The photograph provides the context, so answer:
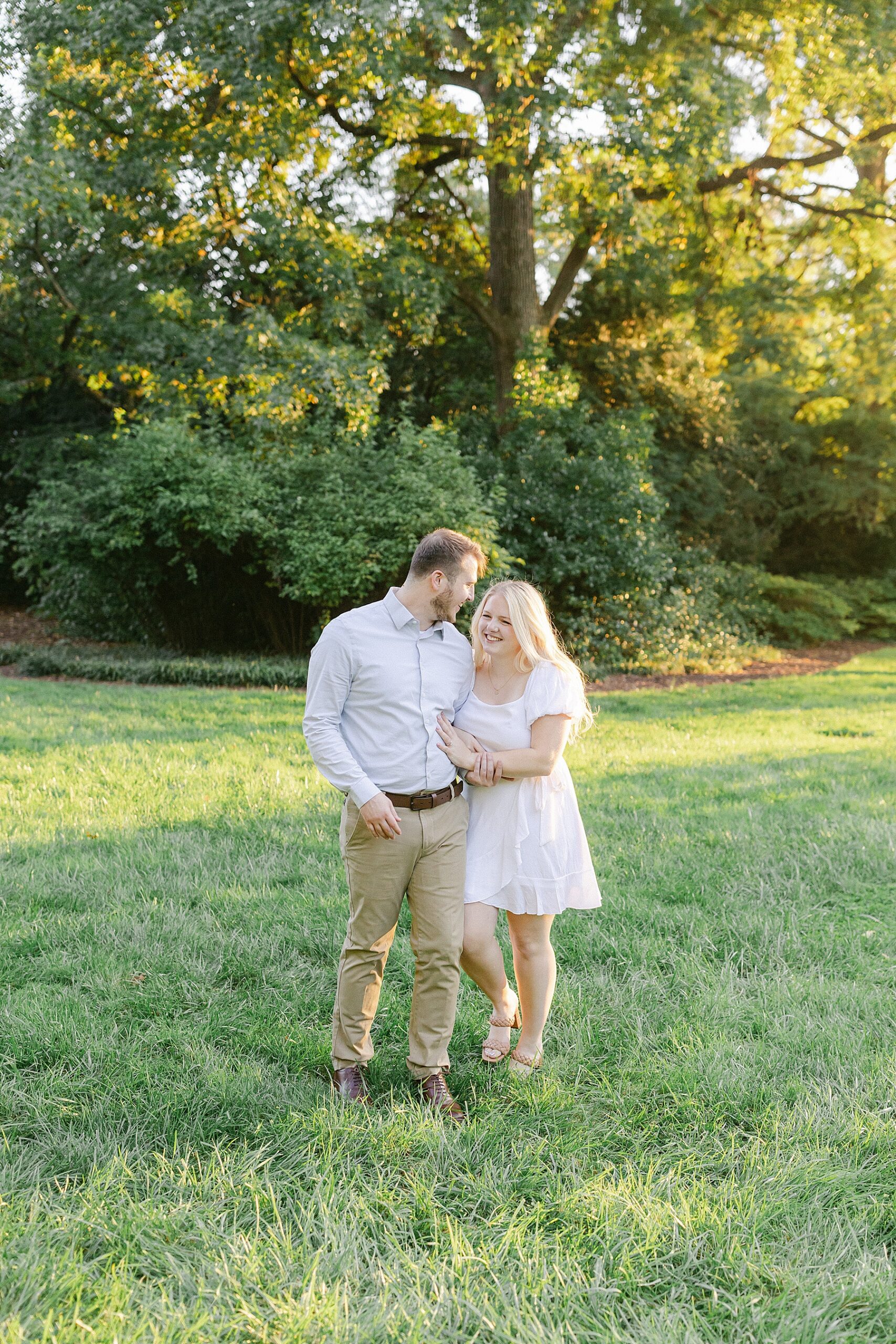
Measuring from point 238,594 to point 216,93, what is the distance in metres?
6.86

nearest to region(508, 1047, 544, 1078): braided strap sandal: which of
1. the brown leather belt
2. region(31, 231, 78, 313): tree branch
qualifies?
the brown leather belt

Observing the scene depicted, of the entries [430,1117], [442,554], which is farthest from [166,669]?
[430,1117]

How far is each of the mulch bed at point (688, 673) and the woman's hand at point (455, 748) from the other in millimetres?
9547

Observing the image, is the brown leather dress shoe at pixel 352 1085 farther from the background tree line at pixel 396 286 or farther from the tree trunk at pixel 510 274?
the tree trunk at pixel 510 274

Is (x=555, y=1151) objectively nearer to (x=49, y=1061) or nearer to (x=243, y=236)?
(x=49, y=1061)

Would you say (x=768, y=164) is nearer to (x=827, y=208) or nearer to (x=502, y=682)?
(x=827, y=208)

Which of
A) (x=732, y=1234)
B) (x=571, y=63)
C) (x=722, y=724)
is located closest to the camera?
(x=732, y=1234)

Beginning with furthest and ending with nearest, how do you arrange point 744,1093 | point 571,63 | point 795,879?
point 571,63 → point 795,879 → point 744,1093

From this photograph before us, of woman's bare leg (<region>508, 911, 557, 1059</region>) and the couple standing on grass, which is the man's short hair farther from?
woman's bare leg (<region>508, 911, 557, 1059</region>)

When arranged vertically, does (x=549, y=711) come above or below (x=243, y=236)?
below

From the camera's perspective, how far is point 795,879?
5.07 m

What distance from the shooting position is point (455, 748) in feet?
10.3

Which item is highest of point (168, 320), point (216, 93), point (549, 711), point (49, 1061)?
point (216, 93)

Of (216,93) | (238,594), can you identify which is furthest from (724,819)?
(216,93)
